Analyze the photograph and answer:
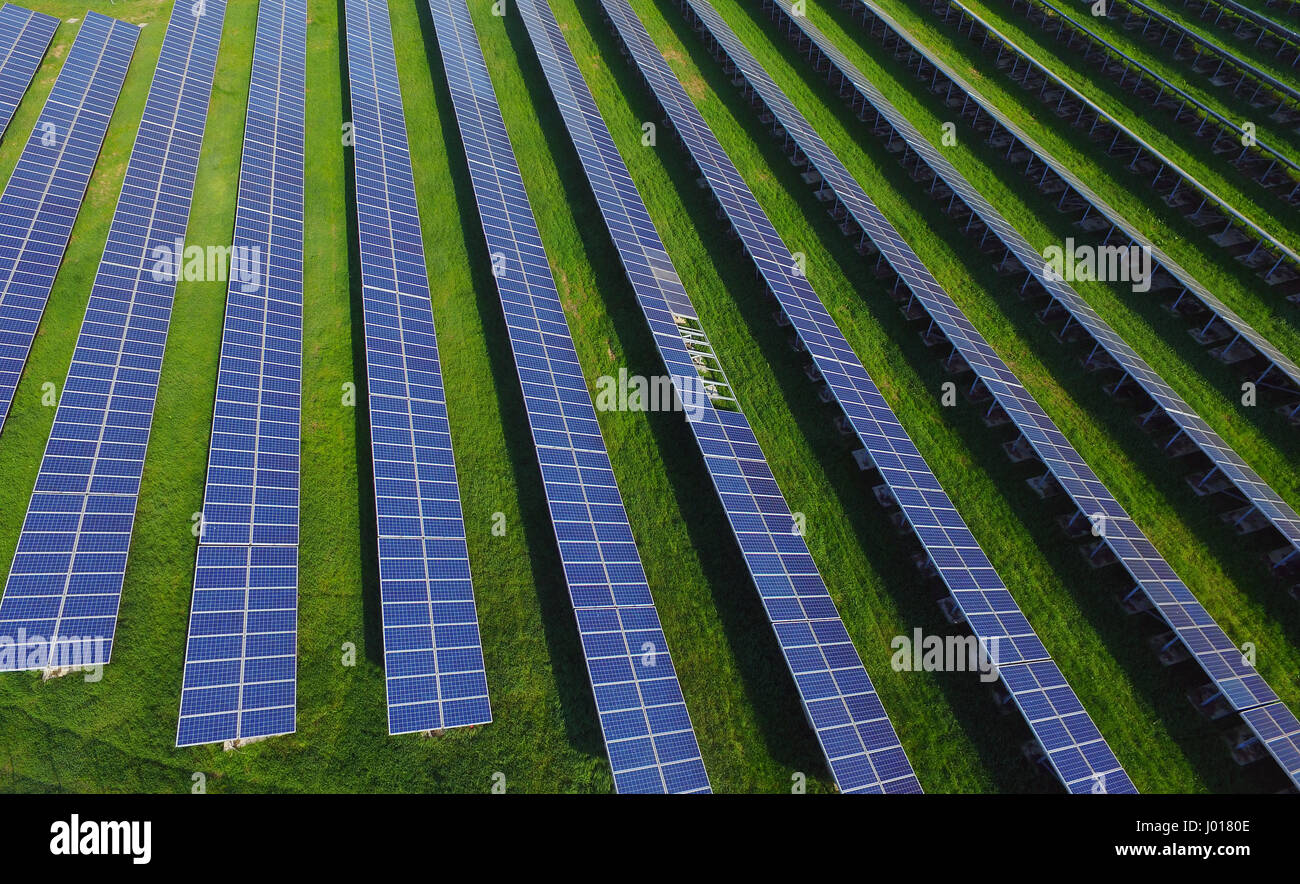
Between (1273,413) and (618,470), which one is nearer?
(618,470)

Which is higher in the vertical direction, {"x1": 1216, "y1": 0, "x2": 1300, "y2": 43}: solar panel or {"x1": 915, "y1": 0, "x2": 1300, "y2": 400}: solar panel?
{"x1": 1216, "y1": 0, "x2": 1300, "y2": 43}: solar panel

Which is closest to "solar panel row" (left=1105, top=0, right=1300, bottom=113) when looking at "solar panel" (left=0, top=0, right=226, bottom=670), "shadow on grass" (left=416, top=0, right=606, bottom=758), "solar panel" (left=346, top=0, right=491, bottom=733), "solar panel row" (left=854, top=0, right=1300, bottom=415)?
"solar panel row" (left=854, top=0, right=1300, bottom=415)

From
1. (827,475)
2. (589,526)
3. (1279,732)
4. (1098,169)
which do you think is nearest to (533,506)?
(589,526)

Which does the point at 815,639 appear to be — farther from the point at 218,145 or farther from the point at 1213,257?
the point at 218,145

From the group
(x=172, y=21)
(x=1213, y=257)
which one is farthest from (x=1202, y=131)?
(x=172, y=21)

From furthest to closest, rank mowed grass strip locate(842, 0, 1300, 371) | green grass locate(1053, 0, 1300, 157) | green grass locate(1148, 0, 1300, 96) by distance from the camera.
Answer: green grass locate(1148, 0, 1300, 96)
green grass locate(1053, 0, 1300, 157)
mowed grass strip locate(842, 0, 1300, 371)

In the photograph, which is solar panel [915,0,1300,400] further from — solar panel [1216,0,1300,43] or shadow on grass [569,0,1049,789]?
shadow on grass [569,0,1049,789]
